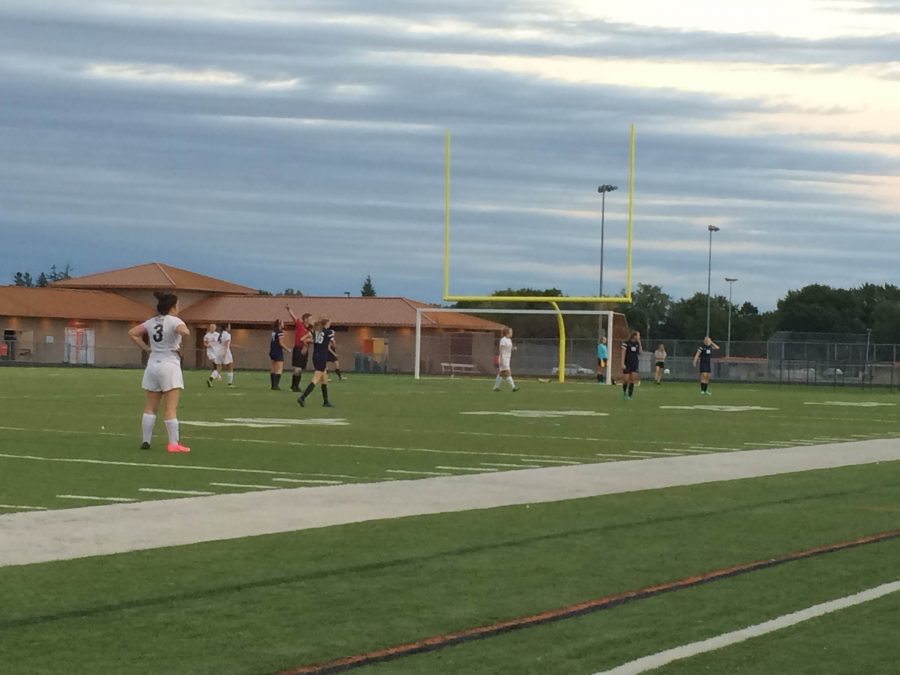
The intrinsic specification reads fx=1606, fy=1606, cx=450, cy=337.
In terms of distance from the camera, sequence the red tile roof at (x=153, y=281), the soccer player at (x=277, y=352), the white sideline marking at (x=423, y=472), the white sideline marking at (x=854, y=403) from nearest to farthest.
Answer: the white sideline marking at (x=423, y=472) < the soccer player at (x=277, y=352) < the white sideline marking at (x=854, y=403) < the red tile roof at (x=153, y=281)

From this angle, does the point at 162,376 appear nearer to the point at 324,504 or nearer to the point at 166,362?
the point at 166,362

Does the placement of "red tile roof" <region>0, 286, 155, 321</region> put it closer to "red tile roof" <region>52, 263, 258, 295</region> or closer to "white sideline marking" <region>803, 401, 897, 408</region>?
"red tile roof" <region>52, 263, 258, 295</region>

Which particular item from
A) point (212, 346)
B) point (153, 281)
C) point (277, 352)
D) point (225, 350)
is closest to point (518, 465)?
point (277, 352)

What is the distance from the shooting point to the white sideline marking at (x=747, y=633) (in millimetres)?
6574

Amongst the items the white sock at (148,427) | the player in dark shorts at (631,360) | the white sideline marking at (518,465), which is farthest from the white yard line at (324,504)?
the player in dark shorts at (631,360)

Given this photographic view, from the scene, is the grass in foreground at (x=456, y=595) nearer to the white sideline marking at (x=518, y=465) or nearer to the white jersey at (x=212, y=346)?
the white sideline marking at (x=518, y=465)

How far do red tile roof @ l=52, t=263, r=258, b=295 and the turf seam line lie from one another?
80960 millimetres

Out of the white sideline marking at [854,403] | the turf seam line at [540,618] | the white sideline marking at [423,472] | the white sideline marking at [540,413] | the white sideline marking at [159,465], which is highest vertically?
the white sideline marking at [854,403]

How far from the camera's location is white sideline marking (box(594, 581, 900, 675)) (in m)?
6.57

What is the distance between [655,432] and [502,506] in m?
11.4

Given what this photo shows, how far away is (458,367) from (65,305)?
87.4 ft

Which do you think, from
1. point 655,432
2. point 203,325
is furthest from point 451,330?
point 655,432

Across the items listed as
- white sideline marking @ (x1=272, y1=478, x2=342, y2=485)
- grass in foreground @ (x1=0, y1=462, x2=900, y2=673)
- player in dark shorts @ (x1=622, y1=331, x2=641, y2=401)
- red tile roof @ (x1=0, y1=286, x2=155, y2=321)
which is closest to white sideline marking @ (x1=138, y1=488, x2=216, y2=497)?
white sideline marking @ (x1=272, y1=478, x2=342, y2=485)

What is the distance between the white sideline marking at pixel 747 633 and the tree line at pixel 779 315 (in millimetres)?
108896
